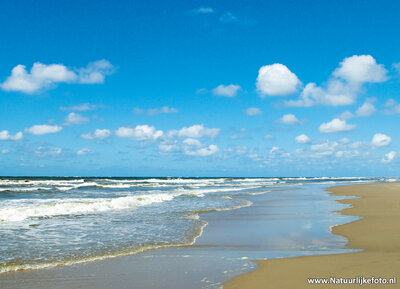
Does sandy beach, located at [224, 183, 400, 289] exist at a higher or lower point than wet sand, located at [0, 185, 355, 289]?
higher

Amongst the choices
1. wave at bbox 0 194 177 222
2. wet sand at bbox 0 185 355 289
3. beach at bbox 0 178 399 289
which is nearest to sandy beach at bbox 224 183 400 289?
beach at bbox 0 178 399 289

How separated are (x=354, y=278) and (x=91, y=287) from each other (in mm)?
4179

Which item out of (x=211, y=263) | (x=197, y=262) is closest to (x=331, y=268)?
(x=211, y=263)

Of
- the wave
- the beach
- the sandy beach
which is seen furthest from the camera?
the wave

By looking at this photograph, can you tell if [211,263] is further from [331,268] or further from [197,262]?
[331,268]

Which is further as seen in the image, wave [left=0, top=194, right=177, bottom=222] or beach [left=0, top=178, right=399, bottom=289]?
wave [left=0, top=194, right=177, bottom=222]

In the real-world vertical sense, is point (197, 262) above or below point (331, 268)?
below

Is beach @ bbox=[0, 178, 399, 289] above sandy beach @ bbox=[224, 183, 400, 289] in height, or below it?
below

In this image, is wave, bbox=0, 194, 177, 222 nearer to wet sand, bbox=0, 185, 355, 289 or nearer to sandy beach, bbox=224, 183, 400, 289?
wet sand, bbox=0, 185, 355, 289

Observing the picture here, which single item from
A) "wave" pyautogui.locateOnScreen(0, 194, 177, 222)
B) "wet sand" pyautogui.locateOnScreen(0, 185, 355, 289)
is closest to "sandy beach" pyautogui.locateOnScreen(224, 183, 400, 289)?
"wet sand" pyautogui.locateOnScreen(0, 185, 355, 289)

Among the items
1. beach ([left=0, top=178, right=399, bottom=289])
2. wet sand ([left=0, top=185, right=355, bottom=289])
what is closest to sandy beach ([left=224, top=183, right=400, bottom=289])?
beach ([left=0, top=178, right=399, bottom=289])

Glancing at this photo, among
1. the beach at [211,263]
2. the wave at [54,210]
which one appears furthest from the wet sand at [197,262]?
the wave at [54,210]

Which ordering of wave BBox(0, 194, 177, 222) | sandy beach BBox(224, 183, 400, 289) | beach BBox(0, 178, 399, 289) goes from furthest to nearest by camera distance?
wave BBox(0, 194, 177, 222)
beach BBox(0, 178, 399, 289)
sandy beach BBox(224, 183, 400, 289)

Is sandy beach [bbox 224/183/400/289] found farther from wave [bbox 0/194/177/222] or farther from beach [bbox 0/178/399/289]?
wave [bbox 0/194/177/222]
